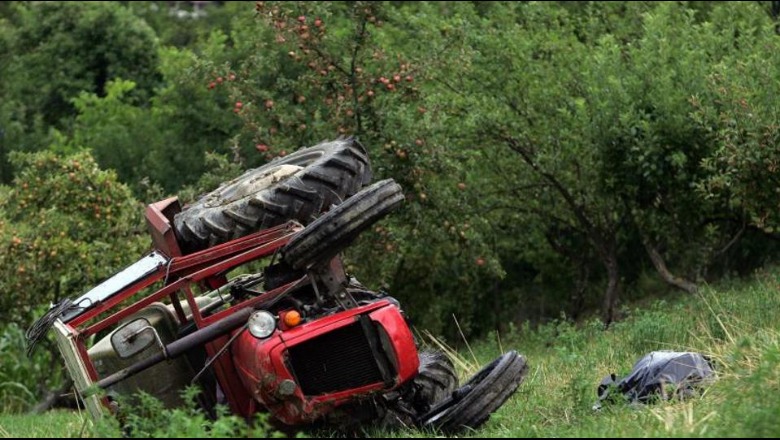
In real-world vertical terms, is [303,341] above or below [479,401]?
above

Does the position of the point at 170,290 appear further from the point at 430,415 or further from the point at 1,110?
the point at 1,110

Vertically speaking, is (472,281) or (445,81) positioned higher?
(445,81)

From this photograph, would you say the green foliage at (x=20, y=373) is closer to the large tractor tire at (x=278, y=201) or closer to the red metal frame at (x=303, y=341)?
the large tractor tire at (x=278, y=201)

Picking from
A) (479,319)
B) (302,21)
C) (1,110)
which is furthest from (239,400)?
(1,110)

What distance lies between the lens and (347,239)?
956 centimetres

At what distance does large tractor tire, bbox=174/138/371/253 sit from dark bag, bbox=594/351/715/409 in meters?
2.46

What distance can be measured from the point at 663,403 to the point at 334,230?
8.00 feet

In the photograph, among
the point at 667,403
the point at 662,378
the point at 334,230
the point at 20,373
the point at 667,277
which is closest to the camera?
the point at 667,403

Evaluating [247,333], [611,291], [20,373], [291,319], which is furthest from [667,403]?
[20,373]

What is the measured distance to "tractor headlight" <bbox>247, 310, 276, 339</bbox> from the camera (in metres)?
9.30

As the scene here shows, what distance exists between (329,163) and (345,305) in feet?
4.84

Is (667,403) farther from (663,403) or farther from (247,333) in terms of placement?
(247,333)

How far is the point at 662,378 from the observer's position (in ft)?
33.3

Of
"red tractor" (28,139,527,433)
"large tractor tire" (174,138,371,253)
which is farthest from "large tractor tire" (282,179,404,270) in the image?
"large tractor tire" (174,138,371,253)
